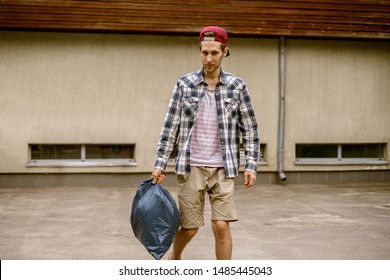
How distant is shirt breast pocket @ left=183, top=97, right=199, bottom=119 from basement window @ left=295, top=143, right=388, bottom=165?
7.74m

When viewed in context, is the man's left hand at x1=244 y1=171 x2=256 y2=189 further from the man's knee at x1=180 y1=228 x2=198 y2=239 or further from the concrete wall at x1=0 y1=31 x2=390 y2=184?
the concrete wall at x1=0 y1=31 x2=390 y2=184

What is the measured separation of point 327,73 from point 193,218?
8186mm

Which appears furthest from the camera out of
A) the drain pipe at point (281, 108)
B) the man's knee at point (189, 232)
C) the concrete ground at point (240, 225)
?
the drain pipe at point (281, 108)

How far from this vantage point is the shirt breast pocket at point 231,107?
504cm

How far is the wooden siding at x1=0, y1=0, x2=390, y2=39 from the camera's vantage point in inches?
455

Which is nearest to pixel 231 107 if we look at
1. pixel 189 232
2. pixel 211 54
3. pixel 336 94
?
pixel 211 54

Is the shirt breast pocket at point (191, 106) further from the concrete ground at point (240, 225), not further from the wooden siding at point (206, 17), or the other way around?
the wooden siding at point (206, 17)

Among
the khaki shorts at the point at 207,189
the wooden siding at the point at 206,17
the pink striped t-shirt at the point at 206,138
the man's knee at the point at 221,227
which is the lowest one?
the man's knee at the point at 221,227

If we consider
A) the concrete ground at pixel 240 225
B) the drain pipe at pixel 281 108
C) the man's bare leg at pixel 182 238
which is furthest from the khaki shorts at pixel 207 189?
the drain pipe at pixel 281 108

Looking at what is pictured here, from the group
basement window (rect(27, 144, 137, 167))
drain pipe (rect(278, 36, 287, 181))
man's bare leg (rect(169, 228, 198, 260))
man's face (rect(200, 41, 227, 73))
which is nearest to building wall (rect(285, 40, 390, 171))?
drain pipe (rect(278, 36, 287, 181))

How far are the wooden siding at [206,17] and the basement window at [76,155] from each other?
209 cm

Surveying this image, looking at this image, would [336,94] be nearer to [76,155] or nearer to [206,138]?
[76,155]

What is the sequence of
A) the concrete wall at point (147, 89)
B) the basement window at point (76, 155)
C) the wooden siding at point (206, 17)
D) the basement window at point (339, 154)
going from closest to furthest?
1. the wooden siding at point (206, 17)
2. the concrete wall at point (147, 89)
3. the basement window at point (76, 155)
4. the basement window at point (339, 154)
